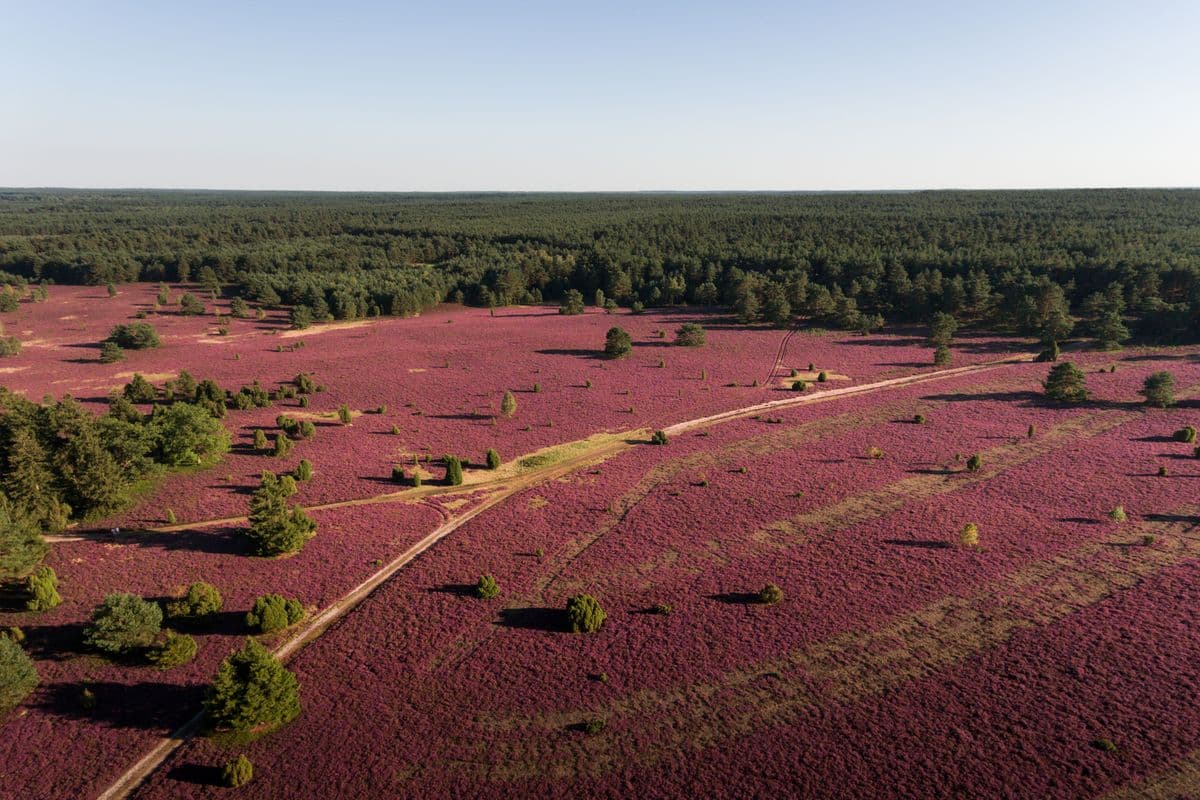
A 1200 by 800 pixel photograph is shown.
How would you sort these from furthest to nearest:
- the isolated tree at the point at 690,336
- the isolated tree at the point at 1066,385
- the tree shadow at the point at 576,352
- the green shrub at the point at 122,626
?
the isolated tree at the point at 690,336
the tree shadow at the point at 576,352
the isolated tree at the point at 1066,385
the green shrub at the point at 122,626

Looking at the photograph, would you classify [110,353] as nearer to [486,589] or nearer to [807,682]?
[486,589]

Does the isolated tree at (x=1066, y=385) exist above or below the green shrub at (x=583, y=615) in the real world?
above

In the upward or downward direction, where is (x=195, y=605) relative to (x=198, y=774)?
upward

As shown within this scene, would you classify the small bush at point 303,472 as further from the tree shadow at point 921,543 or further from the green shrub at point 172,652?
the tree shadow at point 921,543

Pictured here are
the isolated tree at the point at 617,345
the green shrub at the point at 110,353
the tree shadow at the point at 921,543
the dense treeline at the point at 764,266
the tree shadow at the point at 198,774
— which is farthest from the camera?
the dense treeline at the point at 764,266

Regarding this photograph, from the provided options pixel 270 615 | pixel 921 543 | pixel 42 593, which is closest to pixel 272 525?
pixel 270 615

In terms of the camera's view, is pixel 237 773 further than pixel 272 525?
No

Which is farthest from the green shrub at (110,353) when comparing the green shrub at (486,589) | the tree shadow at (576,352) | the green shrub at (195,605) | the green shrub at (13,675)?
the green shrub at (486,589)

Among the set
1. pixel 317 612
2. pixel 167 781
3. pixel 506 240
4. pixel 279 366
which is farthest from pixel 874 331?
pixel 506 240
